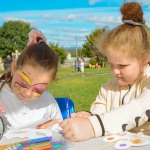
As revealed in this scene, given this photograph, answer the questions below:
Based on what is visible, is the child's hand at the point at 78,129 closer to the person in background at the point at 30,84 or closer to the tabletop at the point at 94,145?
the tabletop at the point at 94,145

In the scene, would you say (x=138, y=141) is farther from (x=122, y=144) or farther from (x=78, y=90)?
(x=78, y=90)

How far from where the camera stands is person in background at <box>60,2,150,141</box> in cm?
116

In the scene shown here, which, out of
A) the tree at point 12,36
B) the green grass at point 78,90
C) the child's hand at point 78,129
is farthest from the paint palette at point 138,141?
the tree at point 12,36

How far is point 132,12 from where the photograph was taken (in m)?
1.62

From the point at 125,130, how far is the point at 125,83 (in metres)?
0.37

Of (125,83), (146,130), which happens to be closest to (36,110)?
(125,83)

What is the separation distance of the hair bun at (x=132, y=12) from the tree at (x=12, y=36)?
142 feet

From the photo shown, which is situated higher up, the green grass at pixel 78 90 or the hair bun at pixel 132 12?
the hair bun at pixel 132 12

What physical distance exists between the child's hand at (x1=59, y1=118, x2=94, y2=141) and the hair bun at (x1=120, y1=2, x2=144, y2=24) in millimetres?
709

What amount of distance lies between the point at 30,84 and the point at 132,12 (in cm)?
67

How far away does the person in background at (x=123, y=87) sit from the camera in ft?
3.80

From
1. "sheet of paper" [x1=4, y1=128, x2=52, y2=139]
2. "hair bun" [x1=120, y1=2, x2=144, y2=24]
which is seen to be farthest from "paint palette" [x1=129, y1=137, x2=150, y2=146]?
"hair bun" [x1=120, y1=2, x2=144, y2=24]

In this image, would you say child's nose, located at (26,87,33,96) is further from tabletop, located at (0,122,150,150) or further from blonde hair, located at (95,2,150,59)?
tabletop, located at (0,122,150,150)

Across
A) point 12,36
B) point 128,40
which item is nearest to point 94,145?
point 128,40
